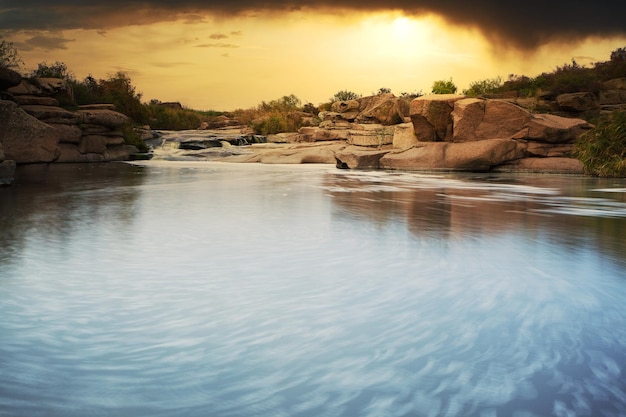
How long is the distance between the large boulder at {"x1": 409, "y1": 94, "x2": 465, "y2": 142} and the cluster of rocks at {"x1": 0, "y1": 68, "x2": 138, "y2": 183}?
345 inches

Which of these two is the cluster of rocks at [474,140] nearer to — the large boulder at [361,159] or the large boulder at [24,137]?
the large boulder at [361,159]

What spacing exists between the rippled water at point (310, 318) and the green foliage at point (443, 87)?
22187 millimetres

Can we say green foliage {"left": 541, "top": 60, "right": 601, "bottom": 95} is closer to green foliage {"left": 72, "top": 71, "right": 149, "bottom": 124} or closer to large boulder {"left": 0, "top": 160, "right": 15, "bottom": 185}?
green foliage {"left": 72, "top": 71, "right": 149, "bottom": 124}

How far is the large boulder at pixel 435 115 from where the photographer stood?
14477 millimetres

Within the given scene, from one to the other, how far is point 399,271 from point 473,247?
94 cm

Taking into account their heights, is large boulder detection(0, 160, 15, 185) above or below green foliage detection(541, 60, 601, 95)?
below

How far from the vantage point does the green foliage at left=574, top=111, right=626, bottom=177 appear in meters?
11.2

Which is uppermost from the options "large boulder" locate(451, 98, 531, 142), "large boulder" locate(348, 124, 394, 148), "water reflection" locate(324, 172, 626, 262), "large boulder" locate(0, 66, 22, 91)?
"large boulder" locate(0, 66, 22, 91)

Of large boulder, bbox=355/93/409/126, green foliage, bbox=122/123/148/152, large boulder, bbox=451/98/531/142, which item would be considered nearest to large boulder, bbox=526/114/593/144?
large boulder, bbox=451/98/531/142

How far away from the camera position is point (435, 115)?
47.6 feet

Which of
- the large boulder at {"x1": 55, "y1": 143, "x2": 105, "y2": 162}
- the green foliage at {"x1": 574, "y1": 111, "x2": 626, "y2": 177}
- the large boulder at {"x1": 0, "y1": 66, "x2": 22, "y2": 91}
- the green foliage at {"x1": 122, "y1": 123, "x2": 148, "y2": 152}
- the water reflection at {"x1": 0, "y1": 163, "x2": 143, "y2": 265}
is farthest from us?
the green foliage at {"x1": 122, "y1": 123, "x2": 148, "y2": 152}

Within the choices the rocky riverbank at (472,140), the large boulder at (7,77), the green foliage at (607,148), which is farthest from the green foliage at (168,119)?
the green foliage at (607,148)

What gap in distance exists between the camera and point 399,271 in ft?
9.43

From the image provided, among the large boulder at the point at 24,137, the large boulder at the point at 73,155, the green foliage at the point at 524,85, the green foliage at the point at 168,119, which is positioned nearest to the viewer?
the large boulder at the point at 24,137
